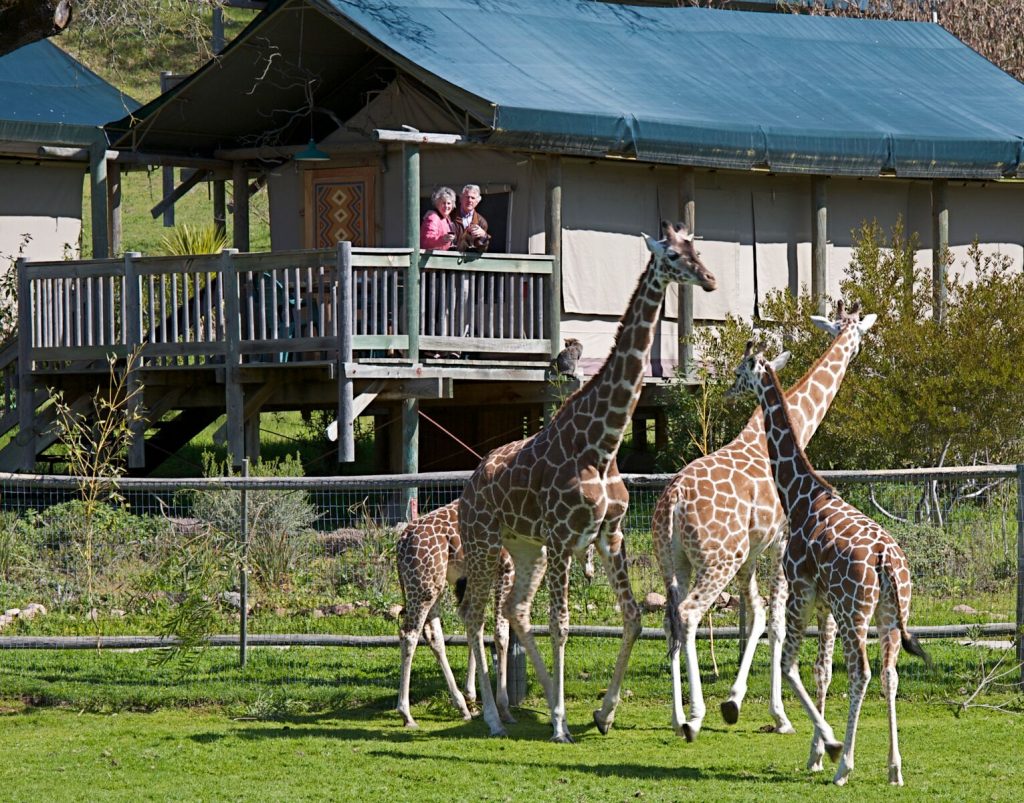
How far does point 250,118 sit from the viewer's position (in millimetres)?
21703

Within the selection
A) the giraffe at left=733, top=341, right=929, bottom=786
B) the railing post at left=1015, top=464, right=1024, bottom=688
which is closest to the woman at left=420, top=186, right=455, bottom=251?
the railing post at left=1015, top=464, right=1024, bottom=688

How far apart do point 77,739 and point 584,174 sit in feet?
36.2

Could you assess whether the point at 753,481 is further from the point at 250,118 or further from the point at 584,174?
the point at 250,118

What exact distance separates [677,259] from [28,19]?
397 cm

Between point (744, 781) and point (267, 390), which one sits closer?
point (744, 781)

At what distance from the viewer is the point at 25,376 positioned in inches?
740

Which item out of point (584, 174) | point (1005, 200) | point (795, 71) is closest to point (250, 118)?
point (584, 174)

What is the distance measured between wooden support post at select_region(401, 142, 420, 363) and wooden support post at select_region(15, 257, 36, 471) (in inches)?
178

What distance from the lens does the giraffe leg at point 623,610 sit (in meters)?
10.4

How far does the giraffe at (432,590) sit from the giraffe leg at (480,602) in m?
0.15

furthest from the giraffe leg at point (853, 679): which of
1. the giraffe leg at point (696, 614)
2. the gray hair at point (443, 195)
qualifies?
the gray hair at point (443, 195)

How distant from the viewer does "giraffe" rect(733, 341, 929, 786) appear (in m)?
9.01

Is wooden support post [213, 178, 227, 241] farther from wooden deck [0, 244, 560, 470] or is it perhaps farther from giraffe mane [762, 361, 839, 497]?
giraffe mane [762, 361, 839, 497]

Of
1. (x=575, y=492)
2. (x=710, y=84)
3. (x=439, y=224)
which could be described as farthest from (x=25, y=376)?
(x=575, y=492)
